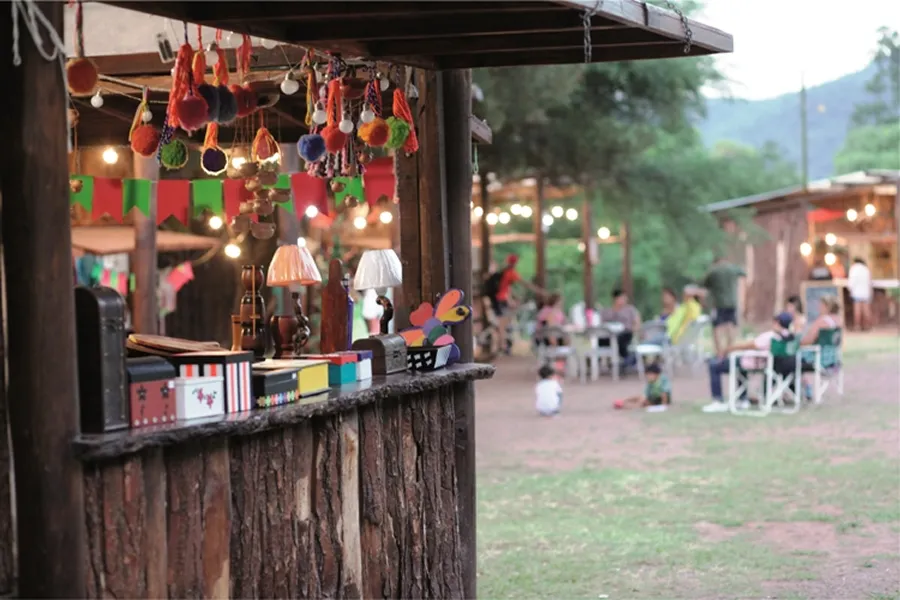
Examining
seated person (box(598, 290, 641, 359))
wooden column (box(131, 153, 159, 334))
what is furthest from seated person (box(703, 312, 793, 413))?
wooden column (box(131, 153, 159, 334))

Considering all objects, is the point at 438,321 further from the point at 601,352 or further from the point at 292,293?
the point at 601,352

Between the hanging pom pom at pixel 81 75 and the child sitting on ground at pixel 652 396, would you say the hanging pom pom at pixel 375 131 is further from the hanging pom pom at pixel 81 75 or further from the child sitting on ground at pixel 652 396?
the child sitting on ground at pixel 652 396

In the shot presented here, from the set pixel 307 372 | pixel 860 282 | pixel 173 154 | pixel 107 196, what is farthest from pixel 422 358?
pixel 860 282

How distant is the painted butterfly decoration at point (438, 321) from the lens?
5797mm

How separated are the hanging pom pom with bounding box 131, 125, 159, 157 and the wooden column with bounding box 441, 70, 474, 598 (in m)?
1.39

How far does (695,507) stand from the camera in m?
9.07

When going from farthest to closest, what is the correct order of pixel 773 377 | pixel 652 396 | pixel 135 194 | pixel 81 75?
pixel 652 396
pixel 773 377
pixel 135 194
pixel 81 75

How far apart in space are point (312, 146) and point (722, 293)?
45.2 ft

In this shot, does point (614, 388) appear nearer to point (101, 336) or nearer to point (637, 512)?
point (637, 512)

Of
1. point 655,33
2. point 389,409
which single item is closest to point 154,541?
point 389,409

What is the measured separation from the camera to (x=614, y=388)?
17.3 metres

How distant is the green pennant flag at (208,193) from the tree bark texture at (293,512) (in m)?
4.02

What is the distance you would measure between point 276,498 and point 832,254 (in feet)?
88.4

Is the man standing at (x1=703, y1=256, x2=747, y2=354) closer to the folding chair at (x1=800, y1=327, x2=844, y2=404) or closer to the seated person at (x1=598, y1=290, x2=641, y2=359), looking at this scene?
the seated person at (x1=598, y1=290, x2=641, y2=359)
